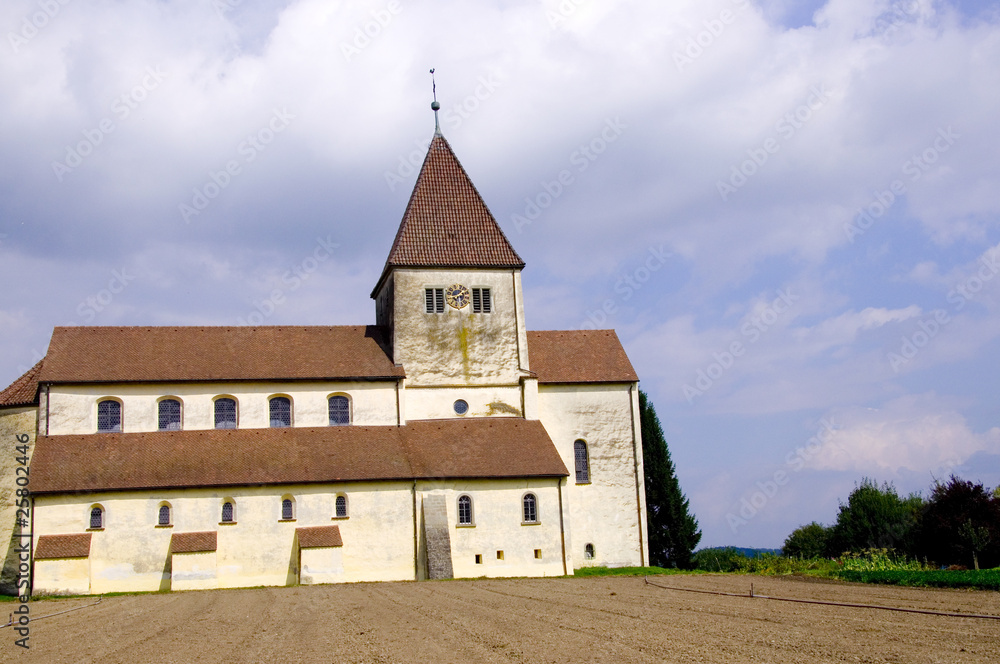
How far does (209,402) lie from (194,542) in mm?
6147

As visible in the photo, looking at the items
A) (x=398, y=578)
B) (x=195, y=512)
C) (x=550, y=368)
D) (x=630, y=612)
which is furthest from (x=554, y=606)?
(x=550, y=368)

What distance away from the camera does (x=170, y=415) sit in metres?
37.9

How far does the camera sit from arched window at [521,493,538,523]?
37906 millimetres

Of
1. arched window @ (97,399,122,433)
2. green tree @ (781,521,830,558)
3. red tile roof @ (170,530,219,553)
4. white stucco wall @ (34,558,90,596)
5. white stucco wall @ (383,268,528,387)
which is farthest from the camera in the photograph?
green tree @ (781,521,830,558)

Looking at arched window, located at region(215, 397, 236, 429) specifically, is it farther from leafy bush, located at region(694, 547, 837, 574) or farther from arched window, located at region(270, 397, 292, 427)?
leafy bush, located at region(694, 547, 837, 574)

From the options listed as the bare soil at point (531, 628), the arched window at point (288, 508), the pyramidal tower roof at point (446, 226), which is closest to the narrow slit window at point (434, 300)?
the pyramidal tower roof at point (446, 226)

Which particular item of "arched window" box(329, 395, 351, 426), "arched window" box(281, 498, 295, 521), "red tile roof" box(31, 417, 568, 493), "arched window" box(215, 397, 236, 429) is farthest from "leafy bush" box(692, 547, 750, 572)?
"arched window" box(215, 397, 236, 429)

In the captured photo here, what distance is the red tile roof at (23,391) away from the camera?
36844 millimetres

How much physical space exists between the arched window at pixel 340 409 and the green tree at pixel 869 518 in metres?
28.3

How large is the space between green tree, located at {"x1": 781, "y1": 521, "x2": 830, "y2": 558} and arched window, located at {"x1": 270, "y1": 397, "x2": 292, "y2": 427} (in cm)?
3105

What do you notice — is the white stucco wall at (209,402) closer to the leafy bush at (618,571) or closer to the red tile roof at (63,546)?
the red tile roof at (63,546)

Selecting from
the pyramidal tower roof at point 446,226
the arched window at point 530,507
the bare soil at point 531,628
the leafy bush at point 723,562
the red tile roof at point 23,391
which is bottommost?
the leafy bush at point 723,562

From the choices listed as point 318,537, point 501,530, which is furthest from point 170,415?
point 501,530

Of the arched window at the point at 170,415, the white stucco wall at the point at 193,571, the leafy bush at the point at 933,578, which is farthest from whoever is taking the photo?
the arched window at the point at 170,415
